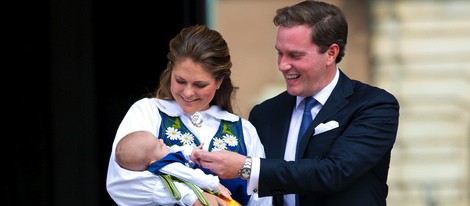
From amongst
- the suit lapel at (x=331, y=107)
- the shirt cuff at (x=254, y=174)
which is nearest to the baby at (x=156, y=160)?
the shirt cuff at (x=254, y=174)

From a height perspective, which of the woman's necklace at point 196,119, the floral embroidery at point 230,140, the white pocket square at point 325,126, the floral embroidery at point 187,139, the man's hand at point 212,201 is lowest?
the man's hand at point 212,201

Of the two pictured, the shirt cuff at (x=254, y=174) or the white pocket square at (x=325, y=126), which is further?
the white pocket square at (x=325, y=126)

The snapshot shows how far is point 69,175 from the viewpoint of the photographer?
5.85 m

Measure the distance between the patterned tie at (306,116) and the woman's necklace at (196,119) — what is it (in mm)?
332

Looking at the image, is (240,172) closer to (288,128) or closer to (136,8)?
(288,128)

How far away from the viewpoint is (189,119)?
164 inches

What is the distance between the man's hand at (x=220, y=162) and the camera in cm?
396

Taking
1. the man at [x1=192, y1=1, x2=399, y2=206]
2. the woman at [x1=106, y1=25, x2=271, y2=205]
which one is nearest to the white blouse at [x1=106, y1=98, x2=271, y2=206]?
the woman at [x1=106, y1=25, x2=271, y2=205]

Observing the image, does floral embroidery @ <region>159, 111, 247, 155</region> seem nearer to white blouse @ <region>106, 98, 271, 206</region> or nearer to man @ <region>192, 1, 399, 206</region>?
white blouse @ <region>106, 98, 271, 206</region>

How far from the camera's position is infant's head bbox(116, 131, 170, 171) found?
396 centimetres

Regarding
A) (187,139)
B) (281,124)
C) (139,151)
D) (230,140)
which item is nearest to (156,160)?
(139,151)

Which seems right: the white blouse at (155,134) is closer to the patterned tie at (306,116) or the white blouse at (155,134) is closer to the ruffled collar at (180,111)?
the ruffled collar at (180,111)

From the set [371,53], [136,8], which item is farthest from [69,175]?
[371,53]

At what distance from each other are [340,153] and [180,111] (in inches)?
20.1
